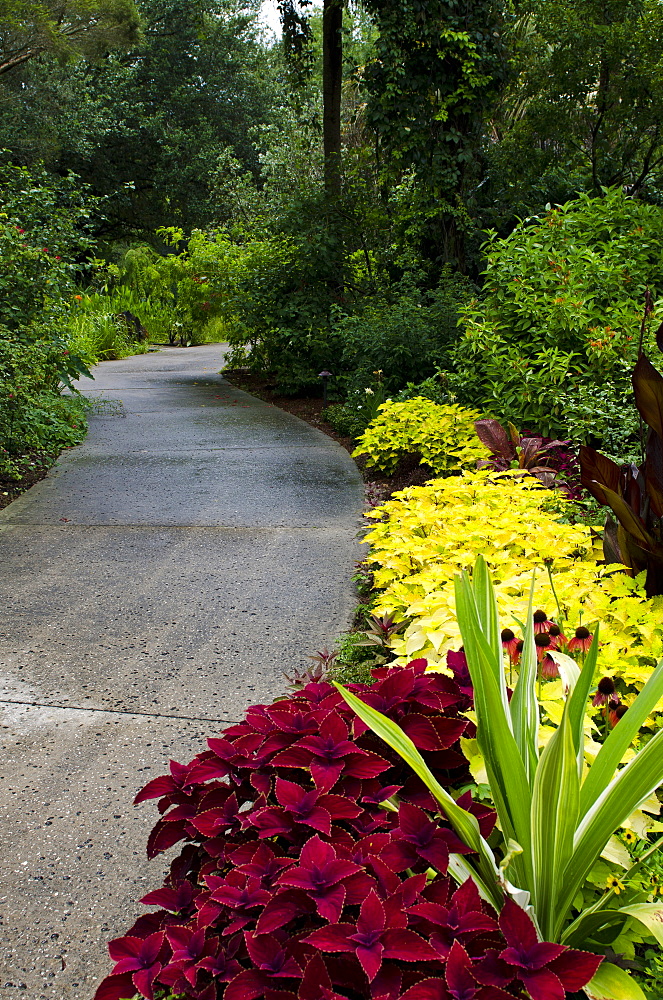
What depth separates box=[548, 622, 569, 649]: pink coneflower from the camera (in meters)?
2.18

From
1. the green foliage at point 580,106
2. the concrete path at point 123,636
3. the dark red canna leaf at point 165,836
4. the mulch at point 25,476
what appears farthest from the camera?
the green foliage at point 580,106

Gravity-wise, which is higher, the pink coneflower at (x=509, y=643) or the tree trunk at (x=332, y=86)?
the tree trunk at (x=332, y=86)

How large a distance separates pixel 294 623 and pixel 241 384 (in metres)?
8.66

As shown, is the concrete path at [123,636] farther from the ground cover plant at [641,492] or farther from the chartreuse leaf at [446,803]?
the ground cover plant at [641,492]

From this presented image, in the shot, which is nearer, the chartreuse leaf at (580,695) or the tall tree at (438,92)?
the chartreuse leaf at (580,695)

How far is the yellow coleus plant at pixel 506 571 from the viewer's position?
2236 mm

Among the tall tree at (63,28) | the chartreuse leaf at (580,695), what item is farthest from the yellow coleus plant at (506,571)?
the tall tree at (63,28)

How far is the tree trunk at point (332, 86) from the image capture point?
1011 centimetres

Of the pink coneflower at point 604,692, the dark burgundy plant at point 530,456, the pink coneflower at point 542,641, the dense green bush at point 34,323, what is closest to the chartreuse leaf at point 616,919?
the pink coneflower at point 604,692

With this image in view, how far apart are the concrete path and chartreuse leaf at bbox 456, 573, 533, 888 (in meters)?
1.13

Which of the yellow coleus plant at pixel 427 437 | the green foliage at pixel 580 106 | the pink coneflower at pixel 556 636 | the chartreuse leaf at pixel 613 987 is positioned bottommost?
the yellow coleus plant at pixel 427 437

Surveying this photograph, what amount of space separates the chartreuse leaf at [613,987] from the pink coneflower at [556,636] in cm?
97

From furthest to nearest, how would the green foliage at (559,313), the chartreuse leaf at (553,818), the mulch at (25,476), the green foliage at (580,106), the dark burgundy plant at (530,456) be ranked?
the green foliage at (580,106) < the mulch at (25,476) < the green foliage at (559,313) < the dark burgundy plant at (530,456) < the chartreuse leaf at (553,818)

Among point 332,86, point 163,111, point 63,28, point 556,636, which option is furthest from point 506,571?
point 163,111
